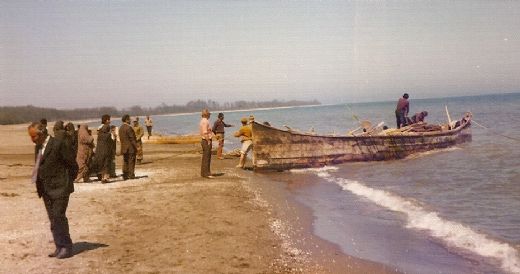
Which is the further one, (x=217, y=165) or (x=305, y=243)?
(x=217, y=165)

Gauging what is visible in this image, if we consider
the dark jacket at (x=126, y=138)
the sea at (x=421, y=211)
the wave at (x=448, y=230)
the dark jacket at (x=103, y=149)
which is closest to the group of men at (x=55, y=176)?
the sea at (x=421, y=211)

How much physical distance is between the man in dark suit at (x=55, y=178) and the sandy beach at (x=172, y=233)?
291 mm

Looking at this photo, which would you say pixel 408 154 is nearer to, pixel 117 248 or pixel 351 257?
pixel 351 257

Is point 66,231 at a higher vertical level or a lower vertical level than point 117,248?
higher

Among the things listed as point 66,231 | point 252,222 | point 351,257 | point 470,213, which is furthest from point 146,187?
point 470,213

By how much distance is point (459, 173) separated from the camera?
15.0m

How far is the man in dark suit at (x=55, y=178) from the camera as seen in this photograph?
541 centimetres

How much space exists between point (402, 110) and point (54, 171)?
1798 centimetres

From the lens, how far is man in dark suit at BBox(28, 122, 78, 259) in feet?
17.7

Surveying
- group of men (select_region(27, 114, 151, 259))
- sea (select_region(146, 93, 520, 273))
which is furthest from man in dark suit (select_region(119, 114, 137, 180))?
group of men (select_region(27, 114, 151, 259))

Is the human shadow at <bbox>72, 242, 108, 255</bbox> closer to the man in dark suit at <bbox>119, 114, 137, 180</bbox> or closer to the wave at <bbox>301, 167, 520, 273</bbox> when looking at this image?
the wave at <bbox>301, 167, 520, 273</bbox>

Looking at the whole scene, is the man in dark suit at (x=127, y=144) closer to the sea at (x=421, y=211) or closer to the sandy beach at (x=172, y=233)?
the sandy beach at (x=172, y=233)

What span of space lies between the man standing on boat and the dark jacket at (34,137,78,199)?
16.6 metres

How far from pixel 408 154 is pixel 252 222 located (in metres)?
14.3
